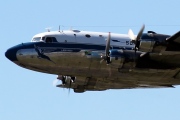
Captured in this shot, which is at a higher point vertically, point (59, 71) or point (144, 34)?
point (144, 34)

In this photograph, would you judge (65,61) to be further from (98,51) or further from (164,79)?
(164,79)

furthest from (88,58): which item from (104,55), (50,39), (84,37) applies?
(50,39)

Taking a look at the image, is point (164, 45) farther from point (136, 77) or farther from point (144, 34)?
point (136, 77)

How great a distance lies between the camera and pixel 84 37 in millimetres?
51438

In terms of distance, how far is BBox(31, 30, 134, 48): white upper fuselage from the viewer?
168 feet

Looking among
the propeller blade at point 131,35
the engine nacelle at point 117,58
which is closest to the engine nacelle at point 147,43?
the engine nacelle at point 117,58

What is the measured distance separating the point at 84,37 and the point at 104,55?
98.5 inches

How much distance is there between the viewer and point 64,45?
5084 cm

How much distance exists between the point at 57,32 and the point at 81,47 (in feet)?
8.82

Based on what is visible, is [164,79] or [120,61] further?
[164,79]

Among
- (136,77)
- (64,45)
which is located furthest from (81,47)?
(136,77)

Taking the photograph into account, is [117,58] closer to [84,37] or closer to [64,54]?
[84,37]

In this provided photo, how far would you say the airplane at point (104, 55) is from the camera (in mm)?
48394

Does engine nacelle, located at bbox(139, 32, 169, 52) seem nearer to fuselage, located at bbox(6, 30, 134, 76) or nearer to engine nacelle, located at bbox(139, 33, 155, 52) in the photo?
engine nacelle, located at bbox(139, 33, 155, 52)
